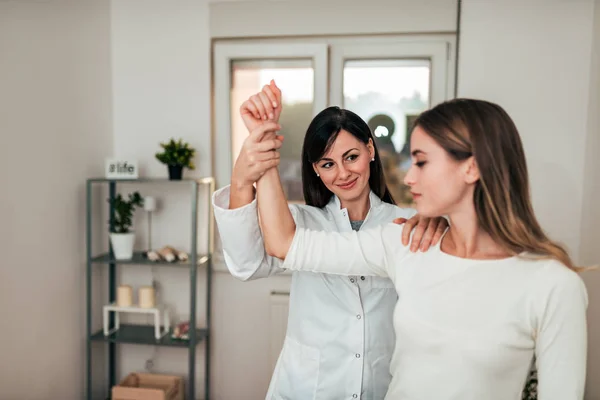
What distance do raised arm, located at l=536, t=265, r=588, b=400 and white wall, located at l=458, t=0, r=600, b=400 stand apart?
1832 millimetres

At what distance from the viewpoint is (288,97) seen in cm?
275

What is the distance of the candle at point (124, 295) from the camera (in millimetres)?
Answer: 2654

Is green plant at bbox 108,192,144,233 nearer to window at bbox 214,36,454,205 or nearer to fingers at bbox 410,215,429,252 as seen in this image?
window at bbox 214,36,454,205

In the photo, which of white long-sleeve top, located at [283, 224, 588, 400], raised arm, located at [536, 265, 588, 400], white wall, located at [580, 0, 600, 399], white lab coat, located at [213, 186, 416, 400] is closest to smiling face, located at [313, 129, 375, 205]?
white lab coat, located at [213, 186, 416, 400]

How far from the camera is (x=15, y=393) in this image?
7.07ft

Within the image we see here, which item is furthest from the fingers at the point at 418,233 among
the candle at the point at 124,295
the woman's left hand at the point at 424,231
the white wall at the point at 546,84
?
the candle at the point at 124,295

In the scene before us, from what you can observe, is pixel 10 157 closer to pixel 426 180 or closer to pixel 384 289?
pixel 384 289

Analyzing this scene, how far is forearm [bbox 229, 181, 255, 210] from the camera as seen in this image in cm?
104

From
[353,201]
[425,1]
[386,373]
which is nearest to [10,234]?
[353,201]

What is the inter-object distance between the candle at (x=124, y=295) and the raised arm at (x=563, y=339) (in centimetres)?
231

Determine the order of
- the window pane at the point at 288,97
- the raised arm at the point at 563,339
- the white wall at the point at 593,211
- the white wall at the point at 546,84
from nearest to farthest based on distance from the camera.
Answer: the raised arm at the point at 563,339 < the white wall at the point at 593,211 < the white wall at the point at 546,84 < the window pane at the point at 288,97

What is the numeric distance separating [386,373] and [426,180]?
66cm

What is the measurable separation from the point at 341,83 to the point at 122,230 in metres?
1.49

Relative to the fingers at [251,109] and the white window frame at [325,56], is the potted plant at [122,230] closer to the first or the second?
the white window frame at [325,56]
